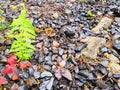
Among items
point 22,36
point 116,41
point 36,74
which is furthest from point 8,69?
point 116,41

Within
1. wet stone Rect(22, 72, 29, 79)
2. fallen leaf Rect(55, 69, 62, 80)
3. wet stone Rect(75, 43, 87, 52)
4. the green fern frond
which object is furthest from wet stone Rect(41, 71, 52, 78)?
wet stone Rect(75, 43, 87, 52)

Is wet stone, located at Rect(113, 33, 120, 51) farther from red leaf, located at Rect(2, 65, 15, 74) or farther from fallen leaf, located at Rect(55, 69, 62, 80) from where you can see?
red leaf, located at Rect(2, 65, 15, 74)

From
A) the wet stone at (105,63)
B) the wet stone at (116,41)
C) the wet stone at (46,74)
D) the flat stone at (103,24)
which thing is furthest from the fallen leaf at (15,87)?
the flat stone at (103,24)

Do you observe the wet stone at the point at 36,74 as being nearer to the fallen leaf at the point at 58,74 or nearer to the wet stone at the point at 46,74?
the wet stone at the point at 46,74

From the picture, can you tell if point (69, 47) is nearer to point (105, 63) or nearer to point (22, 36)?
point (105, 63)

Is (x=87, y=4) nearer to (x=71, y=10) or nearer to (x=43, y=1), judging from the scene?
(x=71, y=10)

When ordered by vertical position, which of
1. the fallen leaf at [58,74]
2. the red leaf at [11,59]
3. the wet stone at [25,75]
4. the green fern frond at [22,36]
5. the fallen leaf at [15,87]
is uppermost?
the green fern frond at [22,36]

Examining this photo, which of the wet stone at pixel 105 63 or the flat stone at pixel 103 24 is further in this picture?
the flat stone at pixel 103 24

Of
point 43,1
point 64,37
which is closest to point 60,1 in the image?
point 43,1

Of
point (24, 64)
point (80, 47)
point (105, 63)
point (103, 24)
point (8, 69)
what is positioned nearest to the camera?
point (8, 69)
